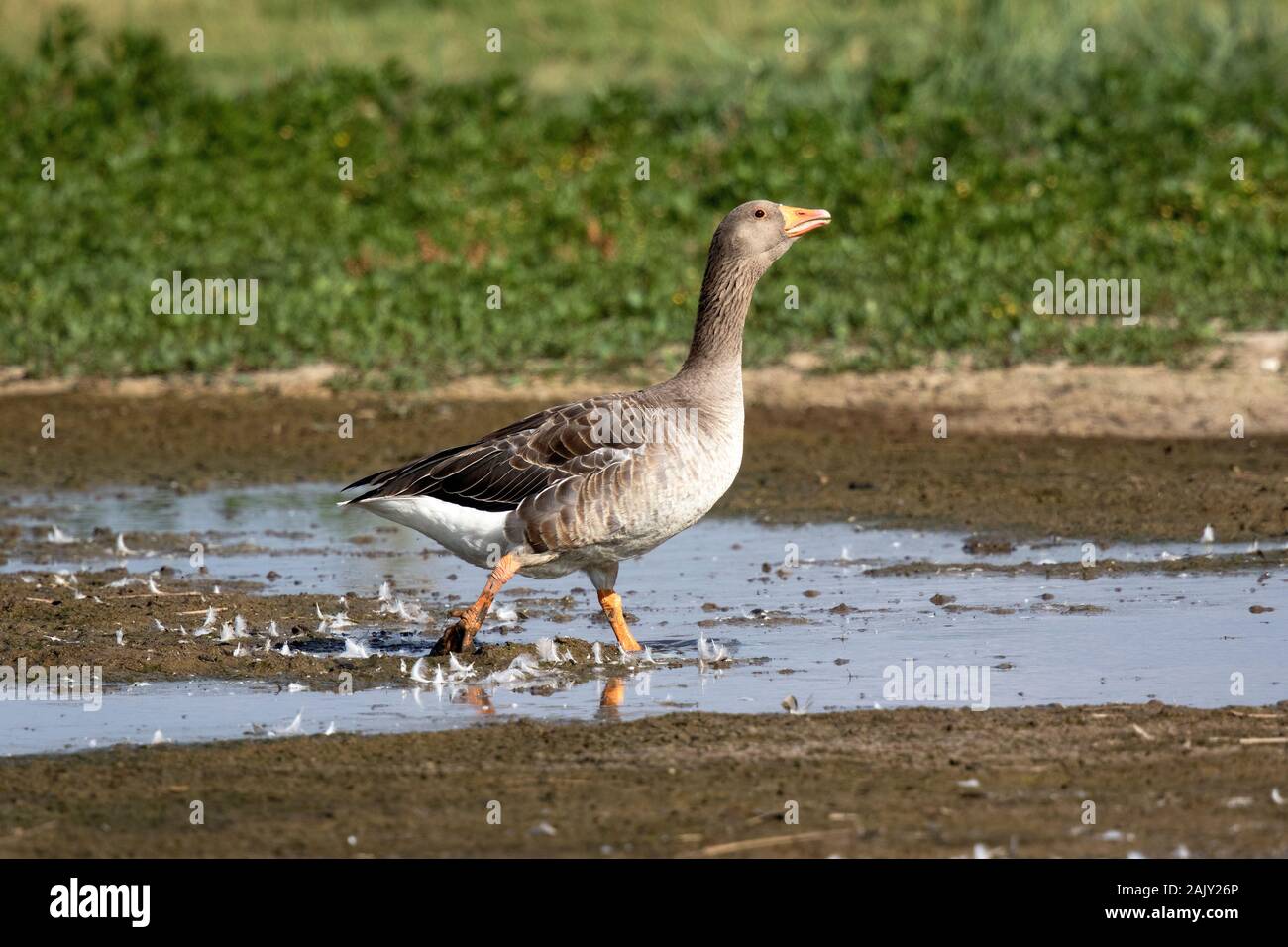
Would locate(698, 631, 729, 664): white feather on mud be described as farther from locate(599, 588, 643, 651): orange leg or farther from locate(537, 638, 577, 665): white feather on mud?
locate(537, 638, 577, 665): white feather on mud

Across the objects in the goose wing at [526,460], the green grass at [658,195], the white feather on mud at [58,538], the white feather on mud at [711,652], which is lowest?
the white feather on mud at [711,652]

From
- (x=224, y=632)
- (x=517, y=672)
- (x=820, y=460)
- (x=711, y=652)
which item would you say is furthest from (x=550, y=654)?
(x=820, y=460)

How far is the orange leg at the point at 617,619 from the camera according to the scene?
8.41m

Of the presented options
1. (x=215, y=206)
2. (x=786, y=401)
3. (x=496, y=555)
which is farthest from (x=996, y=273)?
(x=496, y=555)

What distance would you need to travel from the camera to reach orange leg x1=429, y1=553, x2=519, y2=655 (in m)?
8.26

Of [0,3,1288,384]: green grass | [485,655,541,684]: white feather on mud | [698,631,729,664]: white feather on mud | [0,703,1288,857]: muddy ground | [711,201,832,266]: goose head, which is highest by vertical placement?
[0,3,1288,384]: green grass

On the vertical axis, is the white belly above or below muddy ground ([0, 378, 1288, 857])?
above

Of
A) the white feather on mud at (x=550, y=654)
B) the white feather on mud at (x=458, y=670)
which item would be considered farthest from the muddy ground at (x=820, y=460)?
the white feather on mud at (x=458, y=670)

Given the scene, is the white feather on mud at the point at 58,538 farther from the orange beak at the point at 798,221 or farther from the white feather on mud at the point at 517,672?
the orange beak at the point at 798,221

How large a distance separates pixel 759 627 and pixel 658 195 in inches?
419

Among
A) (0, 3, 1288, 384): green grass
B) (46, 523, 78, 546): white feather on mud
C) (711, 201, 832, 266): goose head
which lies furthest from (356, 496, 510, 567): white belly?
(0, 3, 1288, 384): green grass

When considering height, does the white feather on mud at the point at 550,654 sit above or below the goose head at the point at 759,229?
below

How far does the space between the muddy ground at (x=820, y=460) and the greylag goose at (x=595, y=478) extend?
10.3 ft
